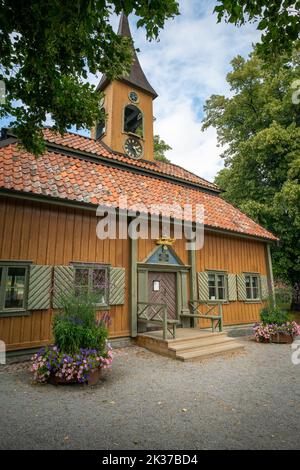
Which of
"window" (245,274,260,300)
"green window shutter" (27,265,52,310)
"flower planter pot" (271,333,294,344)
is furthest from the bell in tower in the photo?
"flower planter pot" (271,333,294,344)

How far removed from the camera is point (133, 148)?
1284cm

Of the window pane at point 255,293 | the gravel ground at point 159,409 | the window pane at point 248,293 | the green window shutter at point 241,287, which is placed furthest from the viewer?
the window pane at point 255,293

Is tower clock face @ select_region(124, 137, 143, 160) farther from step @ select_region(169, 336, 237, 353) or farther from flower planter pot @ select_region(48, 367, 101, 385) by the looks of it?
flower planter pot @ select_region(48, 367, 101, 385)

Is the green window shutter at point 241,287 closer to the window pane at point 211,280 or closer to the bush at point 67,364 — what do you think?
the window pane at point 211,280

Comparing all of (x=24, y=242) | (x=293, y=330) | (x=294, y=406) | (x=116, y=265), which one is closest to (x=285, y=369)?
(x=294, y=406)

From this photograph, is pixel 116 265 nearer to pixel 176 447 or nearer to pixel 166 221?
pixel 166 221

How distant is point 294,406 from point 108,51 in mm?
6725

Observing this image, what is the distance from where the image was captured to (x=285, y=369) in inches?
262

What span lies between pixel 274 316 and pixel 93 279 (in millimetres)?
6580

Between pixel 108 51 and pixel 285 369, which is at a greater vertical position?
pixel 108 51

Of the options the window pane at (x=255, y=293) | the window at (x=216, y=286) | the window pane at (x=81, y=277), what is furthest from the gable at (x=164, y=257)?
the window pane at (x=255, y=293)

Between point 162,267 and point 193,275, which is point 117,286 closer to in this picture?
point 162,267

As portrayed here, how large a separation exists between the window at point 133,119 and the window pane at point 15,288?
8707 mm

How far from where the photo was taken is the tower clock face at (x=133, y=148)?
12602 millimetres
